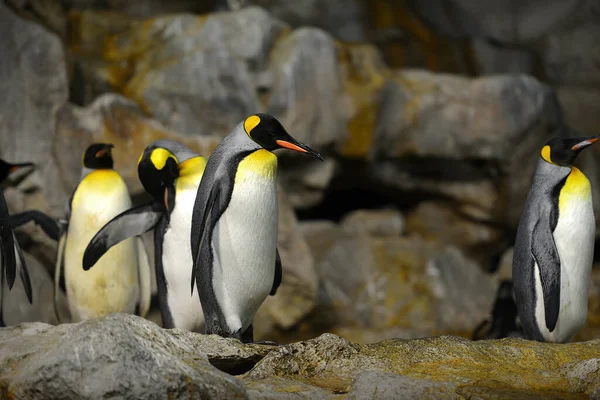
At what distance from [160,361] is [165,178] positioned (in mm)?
2206

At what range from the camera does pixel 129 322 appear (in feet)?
9.71

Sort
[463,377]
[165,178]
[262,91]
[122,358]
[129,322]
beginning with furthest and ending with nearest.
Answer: [262,91], [165,178], [463,377], [129,322], [122,358]

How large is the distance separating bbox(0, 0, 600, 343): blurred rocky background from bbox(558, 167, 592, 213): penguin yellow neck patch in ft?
10.5

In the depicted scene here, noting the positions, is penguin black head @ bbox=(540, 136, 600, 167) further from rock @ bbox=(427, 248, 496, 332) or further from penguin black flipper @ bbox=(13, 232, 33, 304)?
rock @ bbox=(427, 248, 496, 332)

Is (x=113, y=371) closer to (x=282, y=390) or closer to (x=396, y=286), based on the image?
(x=282, y=390)

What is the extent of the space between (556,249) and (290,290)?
3296mm

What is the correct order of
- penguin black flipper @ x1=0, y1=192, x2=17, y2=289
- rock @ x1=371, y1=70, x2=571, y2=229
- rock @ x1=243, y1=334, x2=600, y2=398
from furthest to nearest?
rock @ x1=371, y1=70, x2=571, y2=229
penguin black flipper @ x1=0, y1=192, x2=17, y2=289
rock @ x1=243, y1=334, x2=600, y2=398

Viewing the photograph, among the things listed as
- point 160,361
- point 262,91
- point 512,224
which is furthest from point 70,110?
point 160,361

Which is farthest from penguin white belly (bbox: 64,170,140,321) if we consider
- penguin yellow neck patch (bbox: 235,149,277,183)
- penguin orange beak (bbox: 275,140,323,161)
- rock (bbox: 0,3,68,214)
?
rock (bbox: 0,3,68,214)

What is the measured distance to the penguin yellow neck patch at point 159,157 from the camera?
489 cm

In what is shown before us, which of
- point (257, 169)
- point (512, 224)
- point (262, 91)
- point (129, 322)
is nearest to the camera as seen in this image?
point (129, 322)

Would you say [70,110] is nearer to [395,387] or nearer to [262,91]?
[262,91]

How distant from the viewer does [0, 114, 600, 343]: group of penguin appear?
13.6 feet

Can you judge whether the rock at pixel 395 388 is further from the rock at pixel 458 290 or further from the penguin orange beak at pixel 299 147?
the rock at pixel 458 290
